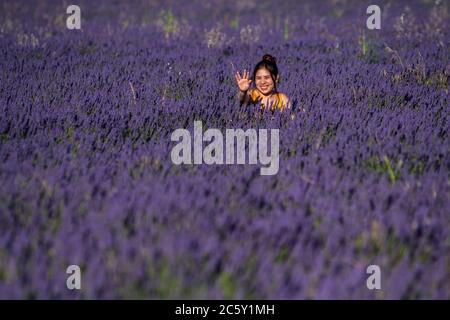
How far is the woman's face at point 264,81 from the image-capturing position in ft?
17.7

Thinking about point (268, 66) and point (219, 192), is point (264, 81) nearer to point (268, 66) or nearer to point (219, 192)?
point (268, 66)

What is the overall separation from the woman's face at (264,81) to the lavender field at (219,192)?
0.27 metres

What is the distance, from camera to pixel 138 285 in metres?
1.86

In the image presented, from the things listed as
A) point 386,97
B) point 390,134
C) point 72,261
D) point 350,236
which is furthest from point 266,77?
point 72,261

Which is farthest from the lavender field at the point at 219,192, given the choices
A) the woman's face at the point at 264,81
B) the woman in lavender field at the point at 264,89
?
the woman's face at the point at 264,81

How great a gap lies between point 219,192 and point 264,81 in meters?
3.00

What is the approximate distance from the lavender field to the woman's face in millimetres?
270

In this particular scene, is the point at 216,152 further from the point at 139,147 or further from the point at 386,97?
the point at 386,97

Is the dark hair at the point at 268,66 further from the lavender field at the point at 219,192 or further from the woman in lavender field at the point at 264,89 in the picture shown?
the lavender field at the point at 219,192

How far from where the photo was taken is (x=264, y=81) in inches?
212

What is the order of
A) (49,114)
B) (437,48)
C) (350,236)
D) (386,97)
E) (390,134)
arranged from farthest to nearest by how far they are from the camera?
(437,48) → (386,97) → (49,114) → (390,134) → (350,236)

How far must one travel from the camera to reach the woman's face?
5.38 m
